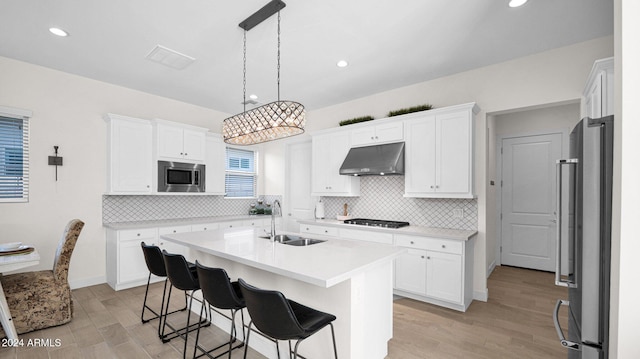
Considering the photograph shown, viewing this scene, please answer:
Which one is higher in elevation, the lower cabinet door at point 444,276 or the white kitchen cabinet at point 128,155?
the white kitchen cabinet at point 128,155

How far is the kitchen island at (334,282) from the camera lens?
1.83 metres

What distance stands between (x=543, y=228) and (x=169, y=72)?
626cm

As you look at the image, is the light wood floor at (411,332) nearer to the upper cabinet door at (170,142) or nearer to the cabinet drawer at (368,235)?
the cabinet drawer at (368,235)

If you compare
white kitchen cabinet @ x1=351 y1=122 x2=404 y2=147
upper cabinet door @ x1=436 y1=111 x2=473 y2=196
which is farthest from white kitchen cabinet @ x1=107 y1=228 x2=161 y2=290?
upper cabinet door @ x1=436 y1=111 x2=473 y2=196

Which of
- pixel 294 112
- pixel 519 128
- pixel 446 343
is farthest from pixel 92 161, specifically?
pixel 519 128

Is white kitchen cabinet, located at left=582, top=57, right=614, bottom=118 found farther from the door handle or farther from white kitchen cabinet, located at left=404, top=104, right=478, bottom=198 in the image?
white kitchen cabinet, located at left=404, top=104, right=478, bottom=198

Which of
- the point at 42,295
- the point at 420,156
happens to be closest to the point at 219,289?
the point at 42,295

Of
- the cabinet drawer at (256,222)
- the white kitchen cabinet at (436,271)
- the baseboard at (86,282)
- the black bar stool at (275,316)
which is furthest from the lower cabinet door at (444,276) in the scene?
the baseboard at (86,282)

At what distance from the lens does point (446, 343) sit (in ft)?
8.53

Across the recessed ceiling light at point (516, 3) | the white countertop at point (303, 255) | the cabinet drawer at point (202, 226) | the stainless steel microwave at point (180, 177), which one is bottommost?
the cabinet drawer at point (202, 226)

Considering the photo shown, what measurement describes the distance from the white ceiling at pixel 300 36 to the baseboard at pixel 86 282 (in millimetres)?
2796

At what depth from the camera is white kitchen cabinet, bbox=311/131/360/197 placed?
458 centimetres

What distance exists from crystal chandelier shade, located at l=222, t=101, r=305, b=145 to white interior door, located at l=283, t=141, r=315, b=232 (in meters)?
2.66

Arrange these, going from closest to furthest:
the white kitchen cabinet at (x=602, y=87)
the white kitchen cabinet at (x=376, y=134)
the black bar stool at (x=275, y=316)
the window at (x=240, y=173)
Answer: the black bar stool at (x=275, y=316)
the white kitchen cabinet at (x=602, y=87)
the white kitchen cabinet at (x=376, y=134)
the window at (x=240, y=173)
